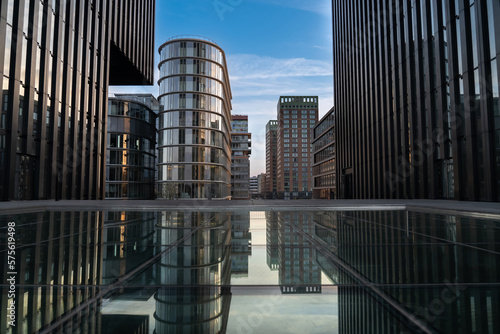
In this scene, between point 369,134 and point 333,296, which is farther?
point 369,134

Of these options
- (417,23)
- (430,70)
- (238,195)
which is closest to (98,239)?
(430,70)

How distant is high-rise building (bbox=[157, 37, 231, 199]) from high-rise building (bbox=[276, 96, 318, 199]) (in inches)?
4862

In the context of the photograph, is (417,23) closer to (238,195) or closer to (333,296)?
(333,296)

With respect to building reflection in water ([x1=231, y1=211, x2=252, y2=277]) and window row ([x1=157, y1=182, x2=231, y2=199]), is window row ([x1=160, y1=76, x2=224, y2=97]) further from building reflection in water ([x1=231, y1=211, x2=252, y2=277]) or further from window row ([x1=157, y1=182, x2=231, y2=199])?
building reflection in water ([x1=231, y1=211, x2=252, y2=277])

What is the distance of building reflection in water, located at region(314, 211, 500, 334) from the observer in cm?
223

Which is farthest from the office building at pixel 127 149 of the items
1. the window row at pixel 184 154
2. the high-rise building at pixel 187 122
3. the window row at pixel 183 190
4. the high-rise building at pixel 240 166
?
the high-rise building at pixel 240 166

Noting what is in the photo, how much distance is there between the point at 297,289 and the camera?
309 cm

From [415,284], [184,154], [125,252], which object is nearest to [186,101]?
[184,154]

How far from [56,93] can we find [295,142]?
168100 mm

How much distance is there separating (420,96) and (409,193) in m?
8.51

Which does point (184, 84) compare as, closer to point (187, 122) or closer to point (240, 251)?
point (187, 122)

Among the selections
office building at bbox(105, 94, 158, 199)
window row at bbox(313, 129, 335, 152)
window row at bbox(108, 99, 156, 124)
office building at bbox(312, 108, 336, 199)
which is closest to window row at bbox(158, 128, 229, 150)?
office building at bbox(105, 94, 158, 199)

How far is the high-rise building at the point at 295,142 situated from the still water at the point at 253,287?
560ft

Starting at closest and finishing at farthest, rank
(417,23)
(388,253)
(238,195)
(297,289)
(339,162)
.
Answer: (297,289), (388,253), (417,23), (339,162), (238,195)
